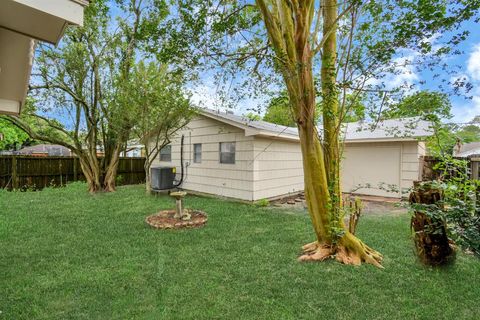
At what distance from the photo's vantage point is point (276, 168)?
9.05 m

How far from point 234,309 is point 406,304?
1759 millimetres

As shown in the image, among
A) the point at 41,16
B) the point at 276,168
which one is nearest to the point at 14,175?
the point at 276,168

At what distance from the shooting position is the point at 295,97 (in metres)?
3.73

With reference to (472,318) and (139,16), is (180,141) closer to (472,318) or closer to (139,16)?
(139,16)

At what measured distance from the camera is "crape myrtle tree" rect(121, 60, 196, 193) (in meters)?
8.12

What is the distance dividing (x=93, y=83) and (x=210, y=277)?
9019mm

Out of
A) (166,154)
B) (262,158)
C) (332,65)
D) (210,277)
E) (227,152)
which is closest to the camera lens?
(210,277)

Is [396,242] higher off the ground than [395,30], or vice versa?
[395,30]

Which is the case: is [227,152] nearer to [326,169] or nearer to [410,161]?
[326,169]

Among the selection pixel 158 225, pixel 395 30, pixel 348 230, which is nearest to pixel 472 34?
pixel 395 30

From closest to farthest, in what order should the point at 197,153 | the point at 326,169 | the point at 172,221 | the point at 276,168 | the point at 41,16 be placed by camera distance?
the point at 41,16, the point at 326,169, the point at 172,221, the point at 276,168, the point at 197,153

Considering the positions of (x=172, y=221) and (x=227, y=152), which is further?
(x=227, y=152)

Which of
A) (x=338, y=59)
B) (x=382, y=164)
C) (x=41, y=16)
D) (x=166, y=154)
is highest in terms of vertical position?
(x=338, y=59)

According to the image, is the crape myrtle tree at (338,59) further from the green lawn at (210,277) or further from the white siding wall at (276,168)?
the white siding wall at (276,168)
